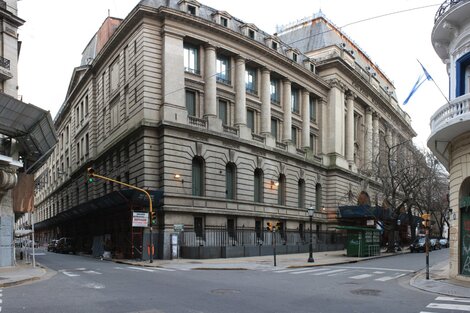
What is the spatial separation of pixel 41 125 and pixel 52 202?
5860 cm


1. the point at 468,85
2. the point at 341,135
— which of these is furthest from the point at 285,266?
the point at 341,135

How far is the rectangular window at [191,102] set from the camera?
38.7 meters

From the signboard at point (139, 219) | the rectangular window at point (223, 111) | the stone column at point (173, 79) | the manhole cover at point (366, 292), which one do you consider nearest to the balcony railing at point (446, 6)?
the manhole cover at point (366, 292)

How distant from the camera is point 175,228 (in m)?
33.5

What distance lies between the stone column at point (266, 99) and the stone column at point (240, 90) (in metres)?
3.27

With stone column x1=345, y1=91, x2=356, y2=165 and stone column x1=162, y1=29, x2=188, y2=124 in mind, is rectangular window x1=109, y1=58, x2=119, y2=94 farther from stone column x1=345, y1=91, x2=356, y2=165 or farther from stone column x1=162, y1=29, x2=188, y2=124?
stone column x1=345, y1=91, x2=356, y2=165

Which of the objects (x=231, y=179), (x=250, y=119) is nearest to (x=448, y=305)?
(x=231, y=179)

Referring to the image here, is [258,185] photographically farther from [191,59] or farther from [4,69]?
[4,69]

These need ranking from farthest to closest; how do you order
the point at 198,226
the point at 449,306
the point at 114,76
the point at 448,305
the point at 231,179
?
the point at 114,76
the point at 231,179
the point at 198,226
the point at 448,305
the point at 449,306

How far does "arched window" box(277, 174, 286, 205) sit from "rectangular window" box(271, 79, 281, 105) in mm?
7760

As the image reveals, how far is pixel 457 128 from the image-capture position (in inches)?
686

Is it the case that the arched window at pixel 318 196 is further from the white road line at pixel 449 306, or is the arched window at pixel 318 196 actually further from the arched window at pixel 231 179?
the white road line at pixel 449 306

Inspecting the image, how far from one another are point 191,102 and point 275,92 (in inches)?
484

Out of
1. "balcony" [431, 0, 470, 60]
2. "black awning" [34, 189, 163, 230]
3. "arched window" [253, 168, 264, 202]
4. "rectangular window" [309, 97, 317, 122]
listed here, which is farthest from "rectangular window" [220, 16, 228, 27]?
"balcony" [431, 0, 470, 60]
